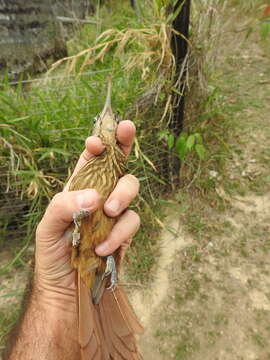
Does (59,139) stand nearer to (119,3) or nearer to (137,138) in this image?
(137,138)

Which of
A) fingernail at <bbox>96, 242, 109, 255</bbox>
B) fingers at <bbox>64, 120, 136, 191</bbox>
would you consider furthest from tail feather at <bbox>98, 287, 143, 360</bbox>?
fingers at <bbox>64, 120, 136, 191</bbox>

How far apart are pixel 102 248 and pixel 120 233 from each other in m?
0.12

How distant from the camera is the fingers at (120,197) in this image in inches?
56.2

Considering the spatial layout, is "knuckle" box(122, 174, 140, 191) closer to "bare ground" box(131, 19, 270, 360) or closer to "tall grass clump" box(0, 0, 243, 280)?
"tall grass clump" box(0, 0, 243, 280)

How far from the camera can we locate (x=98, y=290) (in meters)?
1.43

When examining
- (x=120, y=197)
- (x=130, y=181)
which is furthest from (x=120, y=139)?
(x=120, y=197)

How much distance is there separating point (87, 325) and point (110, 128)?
97 cm

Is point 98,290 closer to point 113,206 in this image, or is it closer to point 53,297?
point 113,206

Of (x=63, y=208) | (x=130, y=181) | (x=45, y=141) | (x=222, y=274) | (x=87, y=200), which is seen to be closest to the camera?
(x=87, y=200)

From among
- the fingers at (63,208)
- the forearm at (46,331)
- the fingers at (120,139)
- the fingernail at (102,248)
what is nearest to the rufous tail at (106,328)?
the fingernail at (102,248)

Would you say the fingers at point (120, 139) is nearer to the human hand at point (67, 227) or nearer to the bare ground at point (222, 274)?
the human hand at point (67, 227)

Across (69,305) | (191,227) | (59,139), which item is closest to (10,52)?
(59,139)

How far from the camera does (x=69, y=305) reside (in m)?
1.90

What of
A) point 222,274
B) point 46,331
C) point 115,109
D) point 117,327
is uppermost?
point 115,109
